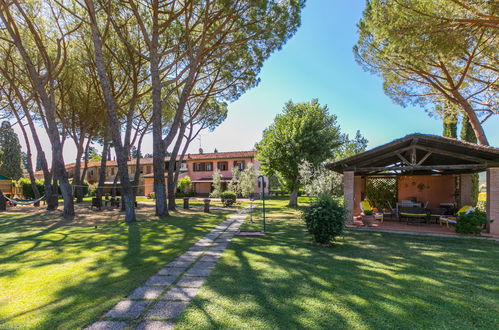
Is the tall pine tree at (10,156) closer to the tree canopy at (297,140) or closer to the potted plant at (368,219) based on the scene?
the tree canopy at (297,140)

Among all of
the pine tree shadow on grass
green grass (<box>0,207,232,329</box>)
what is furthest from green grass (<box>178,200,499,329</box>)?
green grass (<box>0,207,232,329</box>)

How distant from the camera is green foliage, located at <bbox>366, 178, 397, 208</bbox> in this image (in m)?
16.0

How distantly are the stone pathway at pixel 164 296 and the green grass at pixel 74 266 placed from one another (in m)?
0.22

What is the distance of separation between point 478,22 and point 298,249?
992 cm

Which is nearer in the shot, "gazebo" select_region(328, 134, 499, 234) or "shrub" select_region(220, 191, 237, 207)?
"gazebo" select_region(328, 134, 499, 234)

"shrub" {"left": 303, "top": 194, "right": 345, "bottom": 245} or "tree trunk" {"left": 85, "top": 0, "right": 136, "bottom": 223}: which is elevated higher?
"tree trunk" {"left": 85, "top": 0, "right": 136, "bottom": 223}

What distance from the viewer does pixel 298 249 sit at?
23.0ft

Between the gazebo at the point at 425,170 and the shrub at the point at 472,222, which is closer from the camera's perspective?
the shrub at the point at 472,222

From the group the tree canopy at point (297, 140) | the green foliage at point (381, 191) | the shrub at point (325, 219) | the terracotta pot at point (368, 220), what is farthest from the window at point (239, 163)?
the shrub at point (325, 219)

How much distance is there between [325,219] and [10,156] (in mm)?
47348

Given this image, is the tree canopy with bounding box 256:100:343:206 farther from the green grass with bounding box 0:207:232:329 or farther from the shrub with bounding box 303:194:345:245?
the shrub with bounding box 303:194:345:245

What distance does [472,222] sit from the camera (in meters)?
8.78

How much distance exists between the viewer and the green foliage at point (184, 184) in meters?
34.3

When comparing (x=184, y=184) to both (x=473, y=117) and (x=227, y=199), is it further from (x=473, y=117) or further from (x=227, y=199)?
(x=473, y=117)
